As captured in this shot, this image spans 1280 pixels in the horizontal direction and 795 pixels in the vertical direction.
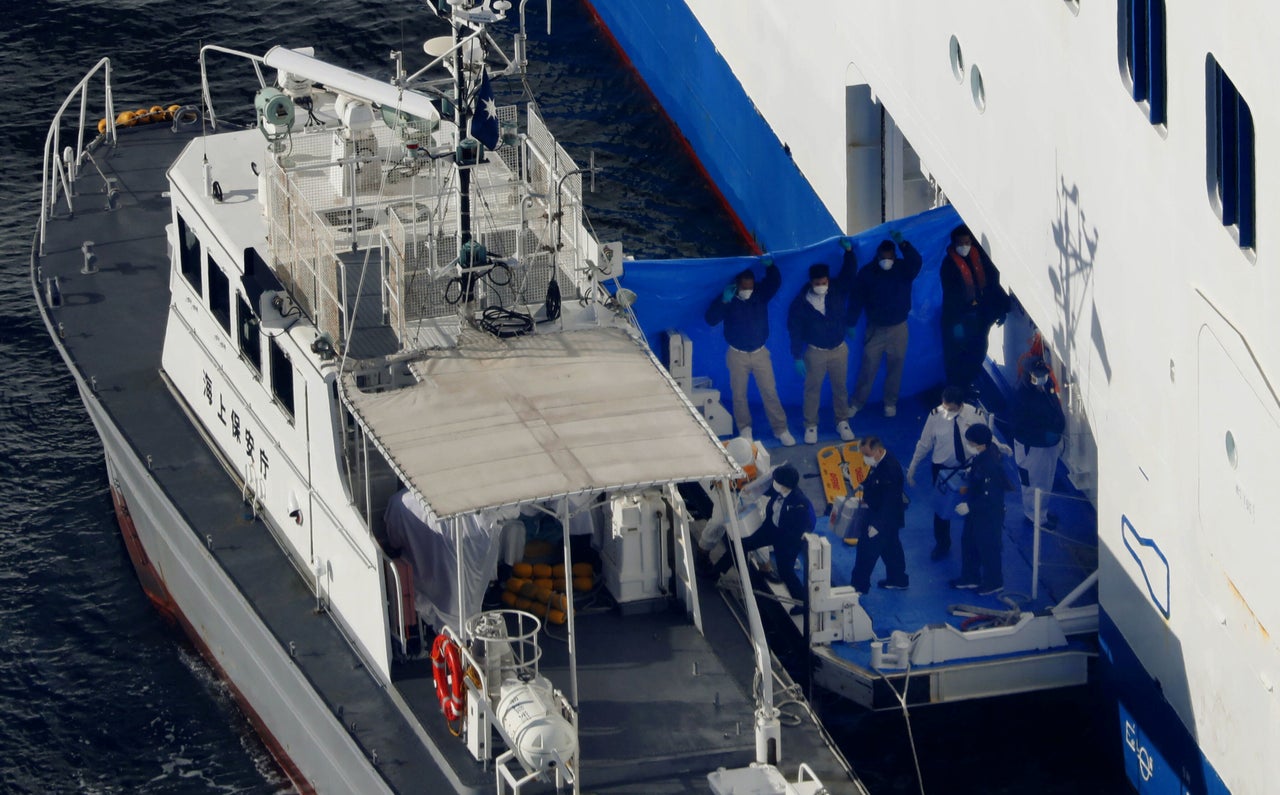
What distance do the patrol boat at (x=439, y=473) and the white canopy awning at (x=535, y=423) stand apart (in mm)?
23

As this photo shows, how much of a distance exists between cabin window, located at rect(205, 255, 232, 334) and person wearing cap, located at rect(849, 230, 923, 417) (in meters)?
5.79

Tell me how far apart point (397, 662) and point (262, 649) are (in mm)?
1572

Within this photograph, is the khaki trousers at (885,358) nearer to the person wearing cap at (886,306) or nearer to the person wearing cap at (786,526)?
the person wearing cap at (886,306)

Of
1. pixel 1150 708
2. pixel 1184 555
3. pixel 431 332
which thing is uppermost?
pixel 431 332

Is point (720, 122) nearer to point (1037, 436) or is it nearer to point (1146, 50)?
point (1037, 436)

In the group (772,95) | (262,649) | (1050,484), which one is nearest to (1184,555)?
(1050,484)

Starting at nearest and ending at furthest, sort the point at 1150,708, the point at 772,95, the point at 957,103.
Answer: the point at 1150,708 → the point at 957,103 → the point at 772,95

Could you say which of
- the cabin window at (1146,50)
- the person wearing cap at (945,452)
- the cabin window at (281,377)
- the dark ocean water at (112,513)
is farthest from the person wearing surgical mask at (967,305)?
the cabin window at (281,377)

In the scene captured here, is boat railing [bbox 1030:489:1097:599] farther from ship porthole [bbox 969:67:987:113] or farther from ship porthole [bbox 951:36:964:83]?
ship porthole [bbox 951:36:964:83]

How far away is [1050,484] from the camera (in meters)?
19.7

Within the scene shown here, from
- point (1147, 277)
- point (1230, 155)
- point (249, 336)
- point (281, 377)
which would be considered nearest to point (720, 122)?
point (249, 336)

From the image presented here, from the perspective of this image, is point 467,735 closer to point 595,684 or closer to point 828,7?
point 595,684

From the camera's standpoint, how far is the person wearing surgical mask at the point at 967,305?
67.2ft

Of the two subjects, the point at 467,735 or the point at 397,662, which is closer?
the point at 467,735
